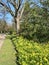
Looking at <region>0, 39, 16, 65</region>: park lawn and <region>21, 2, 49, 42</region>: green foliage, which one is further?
<region>21, 2, 49, 42</region>: green foliage

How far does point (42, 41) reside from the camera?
69.2 feet

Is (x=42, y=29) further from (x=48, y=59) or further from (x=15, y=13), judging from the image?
(x=15, y=13)

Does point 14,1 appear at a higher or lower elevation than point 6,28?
higher

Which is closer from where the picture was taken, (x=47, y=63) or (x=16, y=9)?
(x=47, y=63)

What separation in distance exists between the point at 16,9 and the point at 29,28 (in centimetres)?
1369

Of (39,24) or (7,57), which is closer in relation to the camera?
(7,57)


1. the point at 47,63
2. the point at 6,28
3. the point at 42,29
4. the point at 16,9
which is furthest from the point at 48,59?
the point at 6,28

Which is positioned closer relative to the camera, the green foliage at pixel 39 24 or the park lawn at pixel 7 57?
the park lawn at pixel 7 57

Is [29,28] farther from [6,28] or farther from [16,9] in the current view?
[6,28]

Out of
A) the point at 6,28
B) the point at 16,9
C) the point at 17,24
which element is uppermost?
the point at 16,9

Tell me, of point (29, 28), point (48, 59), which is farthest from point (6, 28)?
point (48, 59)

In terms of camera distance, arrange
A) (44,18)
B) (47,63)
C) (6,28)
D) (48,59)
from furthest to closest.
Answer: (6,28) → (44,18) → (48,59) → (47,63)

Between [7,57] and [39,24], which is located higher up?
[39,24]

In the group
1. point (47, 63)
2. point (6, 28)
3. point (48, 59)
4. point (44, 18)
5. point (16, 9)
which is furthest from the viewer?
point (6, 28)
